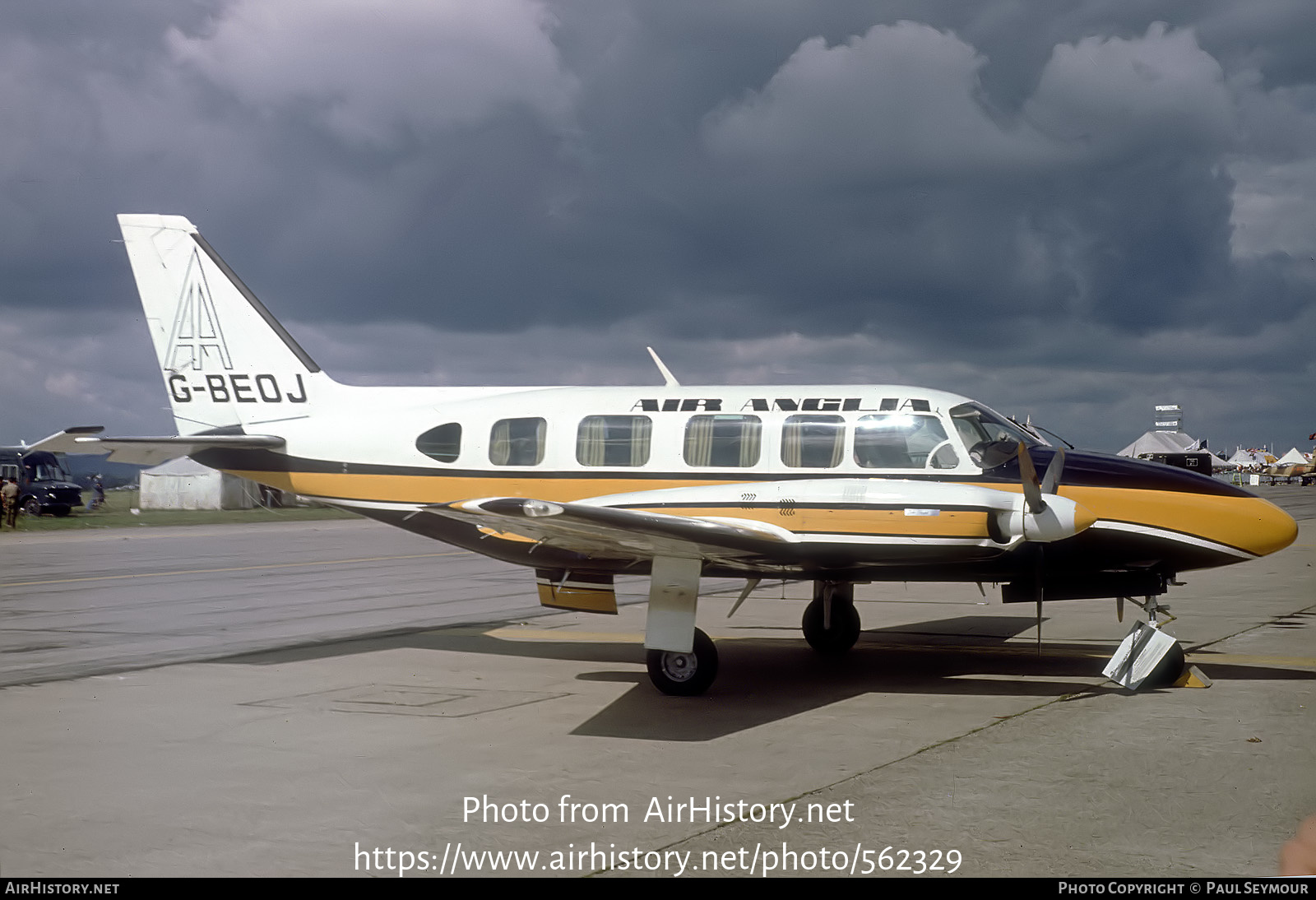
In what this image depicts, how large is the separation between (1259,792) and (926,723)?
8.87 ft

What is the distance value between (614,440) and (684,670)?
2.89 meters

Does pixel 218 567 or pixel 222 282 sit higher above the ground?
pixel 222 282

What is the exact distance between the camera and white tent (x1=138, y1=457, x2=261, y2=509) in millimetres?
53156

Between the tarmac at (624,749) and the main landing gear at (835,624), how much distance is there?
270 millimetres

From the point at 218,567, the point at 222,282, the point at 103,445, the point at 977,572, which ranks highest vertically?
the point at 222,282

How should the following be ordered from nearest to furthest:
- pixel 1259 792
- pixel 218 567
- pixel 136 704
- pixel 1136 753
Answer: pixel 1259 792, pixel 1136 753, pixel 136 704, pixel 218 567

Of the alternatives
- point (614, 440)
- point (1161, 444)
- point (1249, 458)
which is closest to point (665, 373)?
point (614, 440)

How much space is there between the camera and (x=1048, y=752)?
8.13m

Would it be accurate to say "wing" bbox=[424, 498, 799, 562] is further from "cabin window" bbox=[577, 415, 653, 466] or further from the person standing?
the person standing

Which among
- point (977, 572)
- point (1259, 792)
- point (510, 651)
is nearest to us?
point (1259, 792)

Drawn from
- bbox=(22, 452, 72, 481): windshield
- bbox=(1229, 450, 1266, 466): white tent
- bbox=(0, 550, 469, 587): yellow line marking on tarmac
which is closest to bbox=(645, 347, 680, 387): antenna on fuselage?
bbox=(0, 550, 469, 587): yellow line marking on tarmac

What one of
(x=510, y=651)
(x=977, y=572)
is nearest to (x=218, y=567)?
(x=510, y=651)

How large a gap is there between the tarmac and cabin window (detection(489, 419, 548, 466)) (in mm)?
2334

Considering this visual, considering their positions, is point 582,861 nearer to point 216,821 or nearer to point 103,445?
point 216,821
